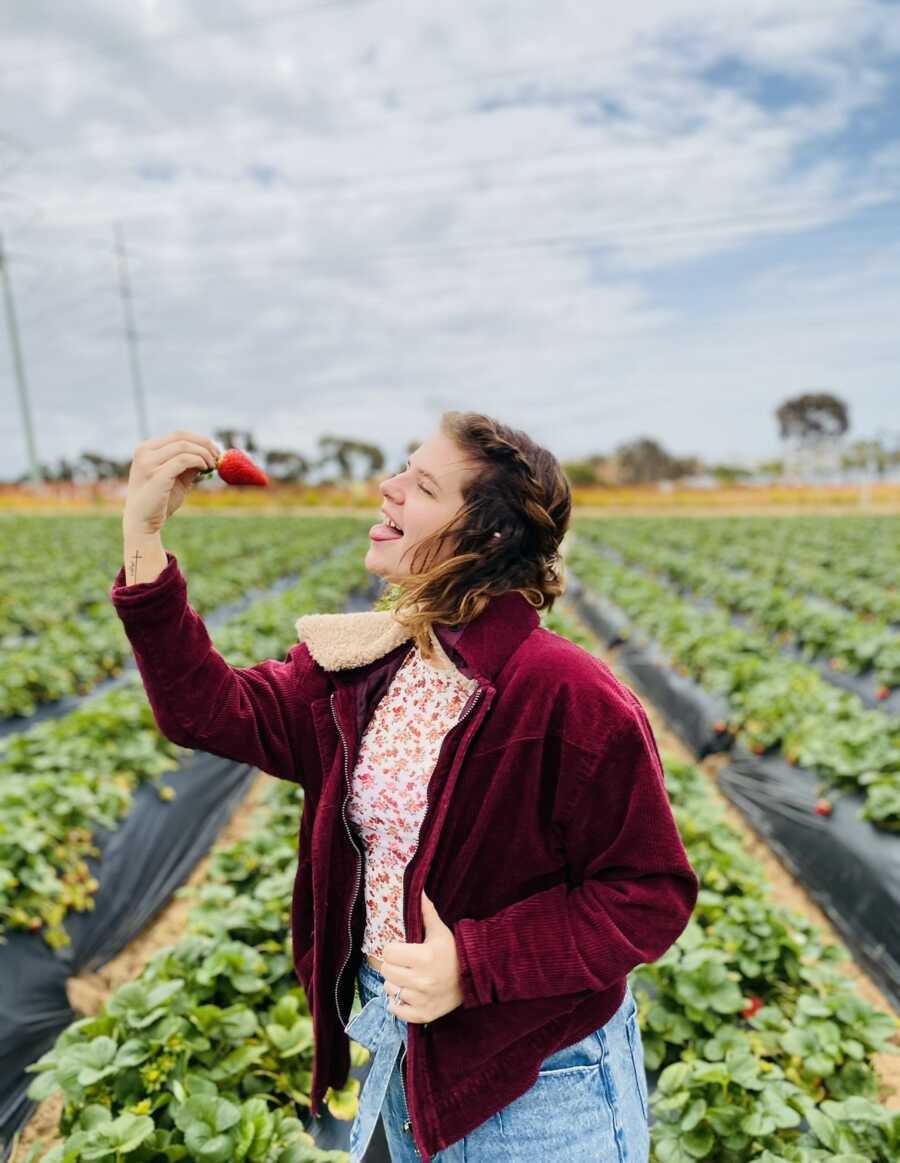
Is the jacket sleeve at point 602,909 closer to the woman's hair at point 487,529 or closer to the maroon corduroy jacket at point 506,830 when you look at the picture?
the maroon corduroy jacket at point 506,830

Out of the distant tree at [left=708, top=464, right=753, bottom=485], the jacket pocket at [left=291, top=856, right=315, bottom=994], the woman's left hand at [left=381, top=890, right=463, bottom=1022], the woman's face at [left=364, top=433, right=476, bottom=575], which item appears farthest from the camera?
the distant tree at [left=708, top=464, right=753, bottom=485]

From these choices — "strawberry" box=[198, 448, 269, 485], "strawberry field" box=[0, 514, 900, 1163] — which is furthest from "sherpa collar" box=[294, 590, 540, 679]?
"strawberry field" box=[0, 514, 900, 1163]

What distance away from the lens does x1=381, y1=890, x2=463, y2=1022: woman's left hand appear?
1.21 metres

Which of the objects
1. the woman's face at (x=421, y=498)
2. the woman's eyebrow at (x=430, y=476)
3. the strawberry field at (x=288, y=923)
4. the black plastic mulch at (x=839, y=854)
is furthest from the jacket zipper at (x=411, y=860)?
the black plastic mulch at (x=839, y=854)

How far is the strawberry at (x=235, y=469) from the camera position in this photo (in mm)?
1333

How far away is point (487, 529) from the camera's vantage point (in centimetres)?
129

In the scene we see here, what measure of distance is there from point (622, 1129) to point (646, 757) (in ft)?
2.15

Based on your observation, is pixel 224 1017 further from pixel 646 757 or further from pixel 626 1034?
pixel 646 757

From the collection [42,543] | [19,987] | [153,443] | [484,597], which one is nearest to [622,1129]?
[484,597]

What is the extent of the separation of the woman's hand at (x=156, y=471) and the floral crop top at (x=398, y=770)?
1.55 ft

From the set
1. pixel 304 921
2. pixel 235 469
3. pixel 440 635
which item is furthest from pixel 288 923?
pixel 235 469

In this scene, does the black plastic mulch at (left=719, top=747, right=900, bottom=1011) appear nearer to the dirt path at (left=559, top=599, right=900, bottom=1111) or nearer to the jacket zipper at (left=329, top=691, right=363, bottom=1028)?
the dirt path at (left=559, top=599, right=900, bottom=1111)

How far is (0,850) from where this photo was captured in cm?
334

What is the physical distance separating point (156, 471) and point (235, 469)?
0.40 feet
